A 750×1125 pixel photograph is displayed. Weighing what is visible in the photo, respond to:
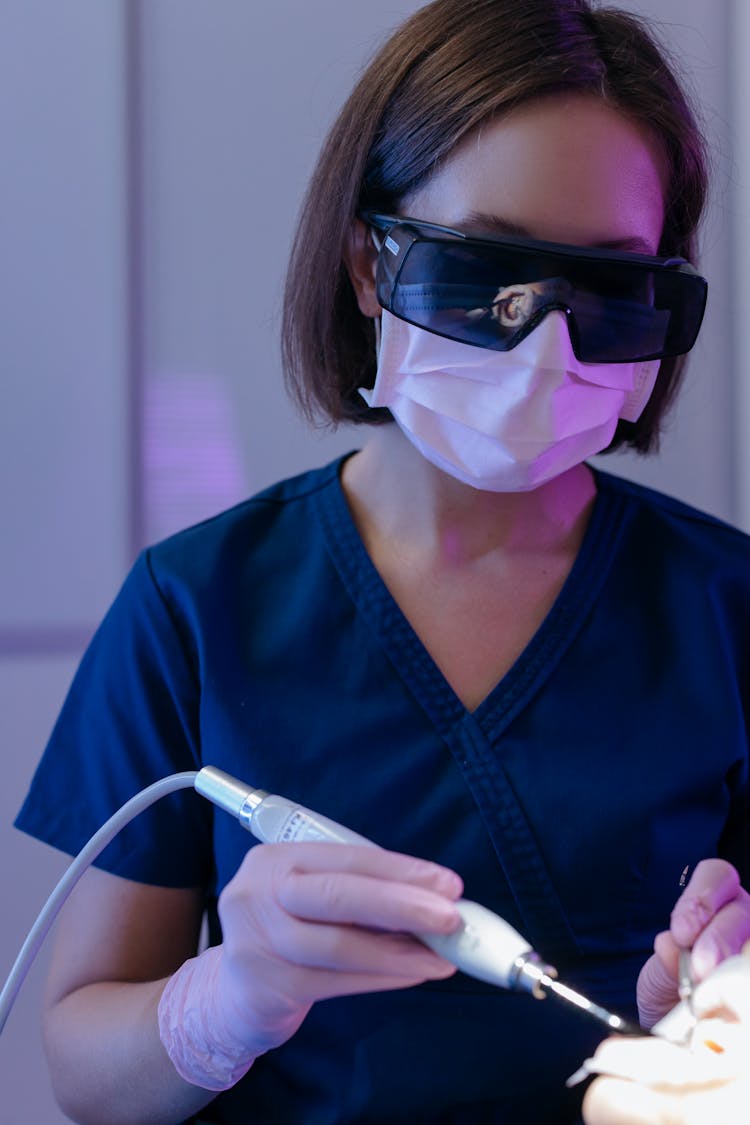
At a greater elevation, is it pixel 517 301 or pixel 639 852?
pixel 517 301

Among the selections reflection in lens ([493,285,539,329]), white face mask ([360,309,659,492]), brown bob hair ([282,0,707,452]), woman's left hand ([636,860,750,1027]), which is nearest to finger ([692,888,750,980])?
woman's left hand ([636,860,750,1027])

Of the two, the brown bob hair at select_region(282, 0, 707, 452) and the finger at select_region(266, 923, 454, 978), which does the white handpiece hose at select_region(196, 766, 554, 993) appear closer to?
the finger at select_region(266, 923, 454, 978)

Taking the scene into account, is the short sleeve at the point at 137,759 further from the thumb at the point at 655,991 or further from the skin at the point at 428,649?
the thumb at the point at 655,991

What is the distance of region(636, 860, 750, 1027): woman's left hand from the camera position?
2.83 ft

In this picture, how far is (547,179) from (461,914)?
0.65 meters

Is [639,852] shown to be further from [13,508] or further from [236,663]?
[13,508]

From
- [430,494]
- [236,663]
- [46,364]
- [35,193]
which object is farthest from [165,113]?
[236,663]

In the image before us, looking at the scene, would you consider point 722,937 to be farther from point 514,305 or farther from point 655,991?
point 514,305

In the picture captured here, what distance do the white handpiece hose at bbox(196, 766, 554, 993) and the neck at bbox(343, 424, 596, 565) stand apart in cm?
43

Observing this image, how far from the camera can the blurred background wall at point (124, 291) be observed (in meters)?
1.59

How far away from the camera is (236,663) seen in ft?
3.66

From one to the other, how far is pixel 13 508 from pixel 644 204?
3.28 feet

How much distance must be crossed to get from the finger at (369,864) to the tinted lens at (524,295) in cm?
49

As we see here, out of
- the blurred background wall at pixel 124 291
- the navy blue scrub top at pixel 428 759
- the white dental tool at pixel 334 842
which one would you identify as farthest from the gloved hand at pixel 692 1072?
the blurred background wall at pixel 124 291
